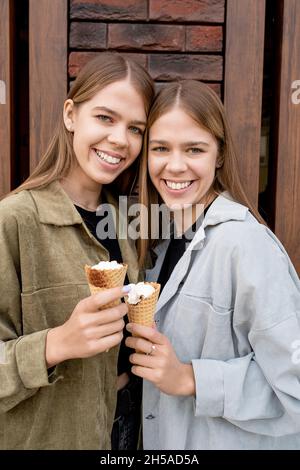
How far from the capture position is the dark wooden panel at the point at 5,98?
8.09 feet

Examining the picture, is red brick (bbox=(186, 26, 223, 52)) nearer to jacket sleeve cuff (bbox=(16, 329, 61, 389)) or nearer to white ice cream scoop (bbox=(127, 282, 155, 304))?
white ice cream scoop (bbox=(127, 282, 155, 304))

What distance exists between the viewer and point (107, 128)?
1949 mm

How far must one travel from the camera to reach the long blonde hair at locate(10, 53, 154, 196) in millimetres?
1944

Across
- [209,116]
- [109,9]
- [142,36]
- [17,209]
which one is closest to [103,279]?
[17,209]

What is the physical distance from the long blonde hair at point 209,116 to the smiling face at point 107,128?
111 millimetres

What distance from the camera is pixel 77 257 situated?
1892 mm

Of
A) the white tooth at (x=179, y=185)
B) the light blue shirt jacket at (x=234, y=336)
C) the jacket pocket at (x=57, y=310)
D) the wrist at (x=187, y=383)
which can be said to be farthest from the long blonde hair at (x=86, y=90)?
the wrist at (x=187, y=383)

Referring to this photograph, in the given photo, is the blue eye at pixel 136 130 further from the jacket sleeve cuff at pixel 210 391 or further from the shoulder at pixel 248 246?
the jacket sleeve cuff at pixel 210 391

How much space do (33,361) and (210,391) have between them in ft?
2.41

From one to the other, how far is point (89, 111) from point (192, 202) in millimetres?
664

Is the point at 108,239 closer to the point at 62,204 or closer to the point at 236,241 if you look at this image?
→ the point at 62,204

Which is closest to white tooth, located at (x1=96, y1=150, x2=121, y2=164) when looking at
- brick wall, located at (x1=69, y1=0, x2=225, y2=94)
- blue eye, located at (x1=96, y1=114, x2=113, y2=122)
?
blue eye, located at (x1=96, y1=114, x2=113, y2=122)

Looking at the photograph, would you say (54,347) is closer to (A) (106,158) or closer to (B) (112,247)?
(B) (112,247)

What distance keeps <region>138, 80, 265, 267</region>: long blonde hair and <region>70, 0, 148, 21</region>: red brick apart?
2.11 ft
